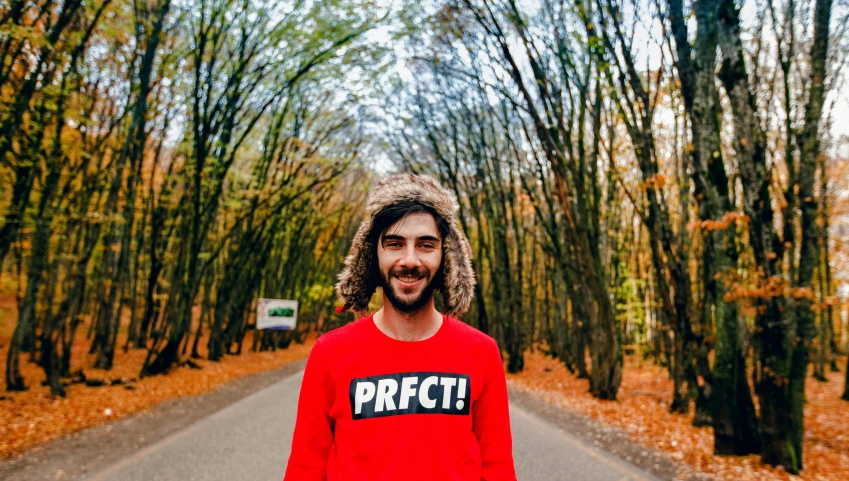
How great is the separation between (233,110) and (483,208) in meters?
11.8

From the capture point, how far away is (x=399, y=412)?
1.65 m

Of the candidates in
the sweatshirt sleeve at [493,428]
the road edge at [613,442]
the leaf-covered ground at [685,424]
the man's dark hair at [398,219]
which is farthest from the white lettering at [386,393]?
the leaf-covered ground at [685,424]

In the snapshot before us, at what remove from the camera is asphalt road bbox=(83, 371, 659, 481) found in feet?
18.0

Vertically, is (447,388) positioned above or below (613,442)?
above

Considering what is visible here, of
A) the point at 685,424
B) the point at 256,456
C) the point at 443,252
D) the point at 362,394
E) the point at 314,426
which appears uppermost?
the point at 443,252

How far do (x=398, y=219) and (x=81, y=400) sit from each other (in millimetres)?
10517

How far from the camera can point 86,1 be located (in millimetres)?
8680

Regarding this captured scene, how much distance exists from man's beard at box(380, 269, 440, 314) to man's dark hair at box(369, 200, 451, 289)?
153mm

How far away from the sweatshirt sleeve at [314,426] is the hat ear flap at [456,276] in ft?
1.71

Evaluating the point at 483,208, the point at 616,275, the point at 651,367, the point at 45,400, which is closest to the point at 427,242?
the point at 45,400

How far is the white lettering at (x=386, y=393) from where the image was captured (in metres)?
1.66

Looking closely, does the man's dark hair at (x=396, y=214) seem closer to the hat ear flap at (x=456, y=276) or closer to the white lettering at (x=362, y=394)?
the hat ear flap at (x=456, y=276)

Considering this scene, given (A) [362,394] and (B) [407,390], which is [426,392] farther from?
(A) [362,394]

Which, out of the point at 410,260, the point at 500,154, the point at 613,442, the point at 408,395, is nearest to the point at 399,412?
the point at 408,395
